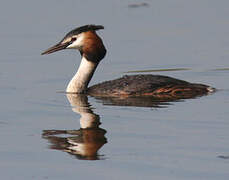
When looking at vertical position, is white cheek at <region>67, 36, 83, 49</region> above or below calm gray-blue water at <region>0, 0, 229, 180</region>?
above

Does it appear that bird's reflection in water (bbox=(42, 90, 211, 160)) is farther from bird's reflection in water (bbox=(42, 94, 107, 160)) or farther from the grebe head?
the grebe head

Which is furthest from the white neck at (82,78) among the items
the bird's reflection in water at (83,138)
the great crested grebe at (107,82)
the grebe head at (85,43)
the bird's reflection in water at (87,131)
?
the bird's reflection in water at (83,138)

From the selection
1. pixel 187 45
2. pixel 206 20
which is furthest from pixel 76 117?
pixel 206 20

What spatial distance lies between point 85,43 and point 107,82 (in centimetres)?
82

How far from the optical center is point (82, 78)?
14.0 m

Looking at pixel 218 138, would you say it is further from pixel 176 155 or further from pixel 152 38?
pixel 152 38

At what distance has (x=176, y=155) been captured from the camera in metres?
9.23

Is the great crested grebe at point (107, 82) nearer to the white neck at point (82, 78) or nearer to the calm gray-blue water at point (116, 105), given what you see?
the white neck at point (82, 78)

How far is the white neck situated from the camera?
545 inches

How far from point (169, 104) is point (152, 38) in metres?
4.92

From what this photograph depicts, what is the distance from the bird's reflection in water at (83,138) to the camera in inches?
380

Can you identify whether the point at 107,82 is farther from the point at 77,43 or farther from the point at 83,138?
the point at 83,138

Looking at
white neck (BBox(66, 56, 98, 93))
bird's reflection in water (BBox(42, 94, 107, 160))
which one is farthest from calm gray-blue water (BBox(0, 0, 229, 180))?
white neck (BBox(66, 56, 98, 93))

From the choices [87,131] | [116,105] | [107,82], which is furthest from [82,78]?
[87,131]
